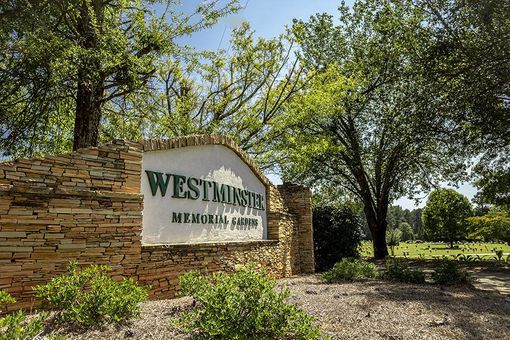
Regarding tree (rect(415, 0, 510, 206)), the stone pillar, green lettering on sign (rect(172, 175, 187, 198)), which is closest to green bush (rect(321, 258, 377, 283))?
the stone pillar

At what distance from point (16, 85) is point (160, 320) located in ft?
24.2

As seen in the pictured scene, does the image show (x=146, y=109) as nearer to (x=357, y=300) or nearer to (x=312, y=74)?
(x=312, y=74)

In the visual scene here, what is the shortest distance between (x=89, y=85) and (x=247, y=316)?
7.69 metres

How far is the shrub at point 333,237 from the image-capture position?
13820 mm

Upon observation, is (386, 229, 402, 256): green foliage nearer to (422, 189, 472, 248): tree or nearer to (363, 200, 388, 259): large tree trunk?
(363, 200, 388, 259): large tree trunk

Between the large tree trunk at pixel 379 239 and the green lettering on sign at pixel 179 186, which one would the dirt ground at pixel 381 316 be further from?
the large tree trunk at pixel 379 239

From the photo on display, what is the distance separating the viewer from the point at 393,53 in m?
17.7

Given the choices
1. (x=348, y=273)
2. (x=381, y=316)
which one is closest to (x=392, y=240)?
(x=348, y=273)

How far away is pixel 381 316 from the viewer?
4824 mm

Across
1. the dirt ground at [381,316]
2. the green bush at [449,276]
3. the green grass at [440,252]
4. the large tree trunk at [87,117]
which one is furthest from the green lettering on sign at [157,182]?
the green grass at [440,252]

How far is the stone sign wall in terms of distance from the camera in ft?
15.4

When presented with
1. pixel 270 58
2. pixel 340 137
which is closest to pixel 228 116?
pixel 270 58

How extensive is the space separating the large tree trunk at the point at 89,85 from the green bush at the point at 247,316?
6782 millimetres

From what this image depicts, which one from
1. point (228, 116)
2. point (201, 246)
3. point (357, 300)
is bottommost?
point (357, 300)
